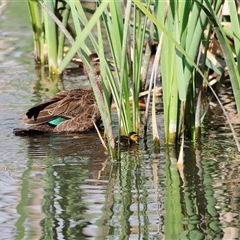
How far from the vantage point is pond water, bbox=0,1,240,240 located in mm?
4633

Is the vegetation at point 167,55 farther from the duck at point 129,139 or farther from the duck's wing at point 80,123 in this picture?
the duck's wing at point 80,123

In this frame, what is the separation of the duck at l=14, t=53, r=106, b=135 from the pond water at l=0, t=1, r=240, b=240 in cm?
20

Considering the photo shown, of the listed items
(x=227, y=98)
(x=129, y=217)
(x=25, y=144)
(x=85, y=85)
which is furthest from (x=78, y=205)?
(x=85, y=85)

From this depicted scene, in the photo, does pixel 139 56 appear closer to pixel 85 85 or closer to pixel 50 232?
pixel 50 232

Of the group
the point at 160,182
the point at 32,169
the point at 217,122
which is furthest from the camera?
the point at 217,122

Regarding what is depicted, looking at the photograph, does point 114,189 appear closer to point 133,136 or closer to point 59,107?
point 133,136

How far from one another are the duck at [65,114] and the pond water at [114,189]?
20 cm

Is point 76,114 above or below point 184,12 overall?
below

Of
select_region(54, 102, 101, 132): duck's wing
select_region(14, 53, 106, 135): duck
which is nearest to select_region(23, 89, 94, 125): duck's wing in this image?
select_region(14, 53, 106, 135): duck

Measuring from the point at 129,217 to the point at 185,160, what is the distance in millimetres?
1594

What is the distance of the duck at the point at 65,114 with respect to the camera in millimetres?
7714

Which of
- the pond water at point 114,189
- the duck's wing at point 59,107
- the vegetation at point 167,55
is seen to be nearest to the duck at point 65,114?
the duck's wing at point 59,107

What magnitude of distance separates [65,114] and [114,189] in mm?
2665

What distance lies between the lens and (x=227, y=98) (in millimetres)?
8977
